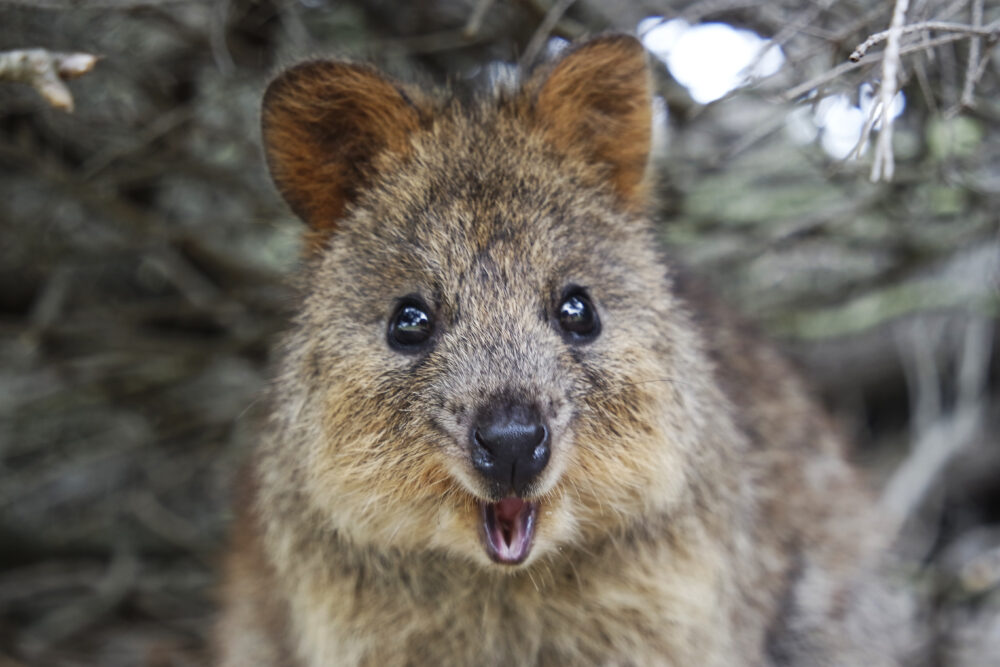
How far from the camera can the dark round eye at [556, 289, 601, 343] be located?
3178 millimetres

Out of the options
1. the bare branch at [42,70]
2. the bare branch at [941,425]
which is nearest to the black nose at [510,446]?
the bare branch at [42,70]

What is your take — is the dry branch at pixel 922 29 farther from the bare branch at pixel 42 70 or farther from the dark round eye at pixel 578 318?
the bare branch at pixel 42 70

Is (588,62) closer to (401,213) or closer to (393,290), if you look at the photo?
(401,213)

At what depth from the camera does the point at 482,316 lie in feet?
9.98

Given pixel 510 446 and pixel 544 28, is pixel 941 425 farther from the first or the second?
pixel 510 446

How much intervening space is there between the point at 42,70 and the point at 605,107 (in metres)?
1.97

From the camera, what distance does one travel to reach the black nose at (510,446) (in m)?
2.63

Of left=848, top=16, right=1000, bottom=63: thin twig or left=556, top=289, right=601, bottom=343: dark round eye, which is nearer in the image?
left=848, top=16, right=1000, bottom=63: thin twig

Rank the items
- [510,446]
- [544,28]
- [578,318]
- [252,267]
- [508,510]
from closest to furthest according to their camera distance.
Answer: [510,446] → [508,510] → [578,318] → [544,28] → [252,267]

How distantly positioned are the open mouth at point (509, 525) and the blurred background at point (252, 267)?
53.9 inches

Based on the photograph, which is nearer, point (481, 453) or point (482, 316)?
point (481, 453)

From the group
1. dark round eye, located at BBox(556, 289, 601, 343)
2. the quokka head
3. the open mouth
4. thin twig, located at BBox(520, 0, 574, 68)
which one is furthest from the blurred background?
the open mouth

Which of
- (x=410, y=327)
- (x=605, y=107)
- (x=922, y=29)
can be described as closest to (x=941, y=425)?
(x=605, y=107)

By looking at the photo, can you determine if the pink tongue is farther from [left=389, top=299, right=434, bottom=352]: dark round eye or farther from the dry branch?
the dry branch
